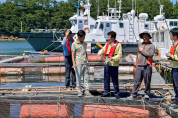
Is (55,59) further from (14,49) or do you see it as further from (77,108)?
(14,49)

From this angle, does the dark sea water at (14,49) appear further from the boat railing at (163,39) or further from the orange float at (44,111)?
the orange float at (44,111)

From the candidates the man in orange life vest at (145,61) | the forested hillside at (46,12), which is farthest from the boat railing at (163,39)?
the forested hillside at (46,12)

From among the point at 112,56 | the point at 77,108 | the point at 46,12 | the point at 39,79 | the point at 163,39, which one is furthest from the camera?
the point at 46,12

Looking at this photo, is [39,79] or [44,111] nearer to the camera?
[44,111]

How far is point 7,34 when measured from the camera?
87.7 m

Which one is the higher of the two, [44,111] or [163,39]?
[163,39]

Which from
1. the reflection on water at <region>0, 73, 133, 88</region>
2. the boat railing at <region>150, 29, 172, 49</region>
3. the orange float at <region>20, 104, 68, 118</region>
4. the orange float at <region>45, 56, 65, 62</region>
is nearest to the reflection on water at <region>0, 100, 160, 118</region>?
the orange float at <region>20, 104, 68, 118</region>

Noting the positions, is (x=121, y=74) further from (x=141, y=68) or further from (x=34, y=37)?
(x=34, y=37)

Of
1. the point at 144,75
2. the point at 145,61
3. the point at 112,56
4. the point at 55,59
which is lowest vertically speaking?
the point at 55,59

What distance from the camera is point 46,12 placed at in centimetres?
8800

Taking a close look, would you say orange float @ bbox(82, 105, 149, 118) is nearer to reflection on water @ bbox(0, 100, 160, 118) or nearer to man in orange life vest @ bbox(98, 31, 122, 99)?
reflection on water @ bbox(0, 100, 160, 118)

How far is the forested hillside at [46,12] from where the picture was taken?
79875 millimetres

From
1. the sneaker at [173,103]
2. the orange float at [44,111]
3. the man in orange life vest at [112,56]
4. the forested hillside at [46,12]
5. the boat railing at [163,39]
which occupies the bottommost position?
the orange float at [44,111]


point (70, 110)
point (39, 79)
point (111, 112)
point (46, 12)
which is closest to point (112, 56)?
point (111, 112)
